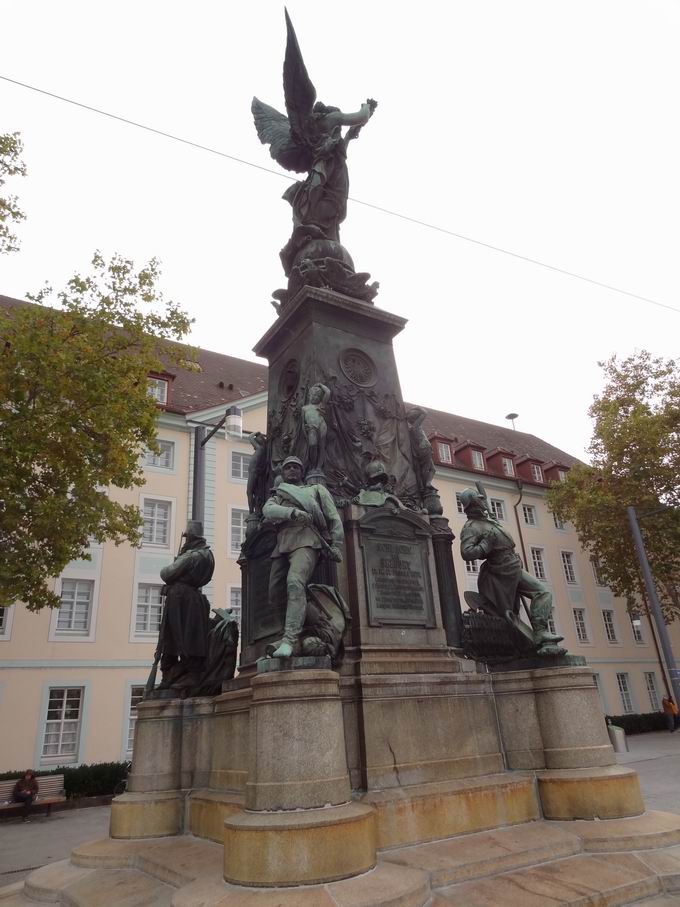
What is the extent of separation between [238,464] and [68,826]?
1503cm

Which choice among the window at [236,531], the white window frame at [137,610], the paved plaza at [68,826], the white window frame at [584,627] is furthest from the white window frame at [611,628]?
the white window frame at [137,610]

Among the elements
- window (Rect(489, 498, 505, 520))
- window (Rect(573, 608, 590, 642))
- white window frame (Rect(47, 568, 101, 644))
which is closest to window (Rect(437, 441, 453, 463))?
window (Rect(489, 498, 505, 520))

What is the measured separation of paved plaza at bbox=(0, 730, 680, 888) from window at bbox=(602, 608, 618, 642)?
1658 centimetres

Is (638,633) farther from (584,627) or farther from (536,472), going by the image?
(536,472)

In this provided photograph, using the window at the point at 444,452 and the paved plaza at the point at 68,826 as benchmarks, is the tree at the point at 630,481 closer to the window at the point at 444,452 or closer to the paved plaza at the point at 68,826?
the window at the point at 444,452

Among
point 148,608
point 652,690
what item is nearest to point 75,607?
point 148,608

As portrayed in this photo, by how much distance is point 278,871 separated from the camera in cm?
401

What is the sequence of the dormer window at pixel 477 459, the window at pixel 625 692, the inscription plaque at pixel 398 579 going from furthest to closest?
the dormer window at pixel 477 459, the window at pixel 625 692, the inscription plaque at pixel 398 579

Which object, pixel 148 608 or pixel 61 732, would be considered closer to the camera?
pixel 61 732

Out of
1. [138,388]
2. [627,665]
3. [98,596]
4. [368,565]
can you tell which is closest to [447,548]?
[368,565]

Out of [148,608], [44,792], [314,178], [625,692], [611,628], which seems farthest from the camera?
[611,628]

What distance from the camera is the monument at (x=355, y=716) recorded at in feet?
14.1

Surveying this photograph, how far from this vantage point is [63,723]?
1984 cm

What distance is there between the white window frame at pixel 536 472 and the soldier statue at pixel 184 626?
1235 inches
